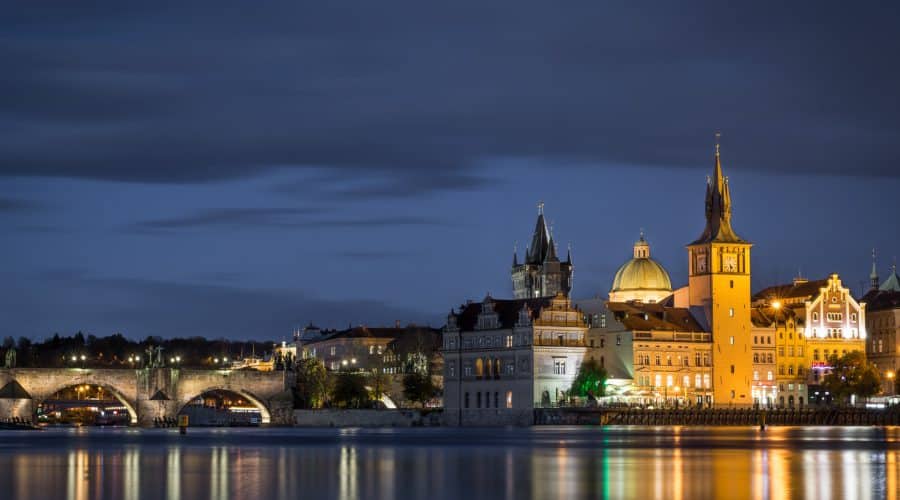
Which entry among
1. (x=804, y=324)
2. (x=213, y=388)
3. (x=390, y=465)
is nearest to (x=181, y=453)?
(x=390, y=465)

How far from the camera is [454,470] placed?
63.8 metres

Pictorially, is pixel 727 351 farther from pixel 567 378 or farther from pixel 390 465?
pixel 390 465

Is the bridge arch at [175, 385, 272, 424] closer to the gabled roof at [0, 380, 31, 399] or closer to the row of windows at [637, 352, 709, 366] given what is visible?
the gabled roof at [0, 380, 31, 399]

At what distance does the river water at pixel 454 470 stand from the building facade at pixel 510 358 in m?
59.2

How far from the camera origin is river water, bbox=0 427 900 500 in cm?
5331

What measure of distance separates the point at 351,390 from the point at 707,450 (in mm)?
85310

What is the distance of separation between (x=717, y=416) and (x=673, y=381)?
34.3 ft

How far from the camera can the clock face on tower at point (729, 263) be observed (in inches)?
6467

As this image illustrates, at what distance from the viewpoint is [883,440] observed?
98500 mm

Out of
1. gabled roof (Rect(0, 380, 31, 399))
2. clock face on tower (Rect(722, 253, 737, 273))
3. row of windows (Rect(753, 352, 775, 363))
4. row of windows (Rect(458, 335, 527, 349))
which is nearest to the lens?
gabled roof (Rect(0, 380, 31, 399))

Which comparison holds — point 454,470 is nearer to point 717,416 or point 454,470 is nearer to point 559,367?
point 717,416

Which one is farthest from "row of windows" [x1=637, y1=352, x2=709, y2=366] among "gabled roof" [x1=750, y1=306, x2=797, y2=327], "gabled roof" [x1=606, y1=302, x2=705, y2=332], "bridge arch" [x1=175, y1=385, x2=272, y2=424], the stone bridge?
"bridge arch" [x1=175, y1=385, x2=272, y2=424]

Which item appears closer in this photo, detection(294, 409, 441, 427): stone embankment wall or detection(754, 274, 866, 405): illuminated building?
detection(294, 409, 441, 427): stone embankment wall

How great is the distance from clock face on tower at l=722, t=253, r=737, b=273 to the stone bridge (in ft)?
140
